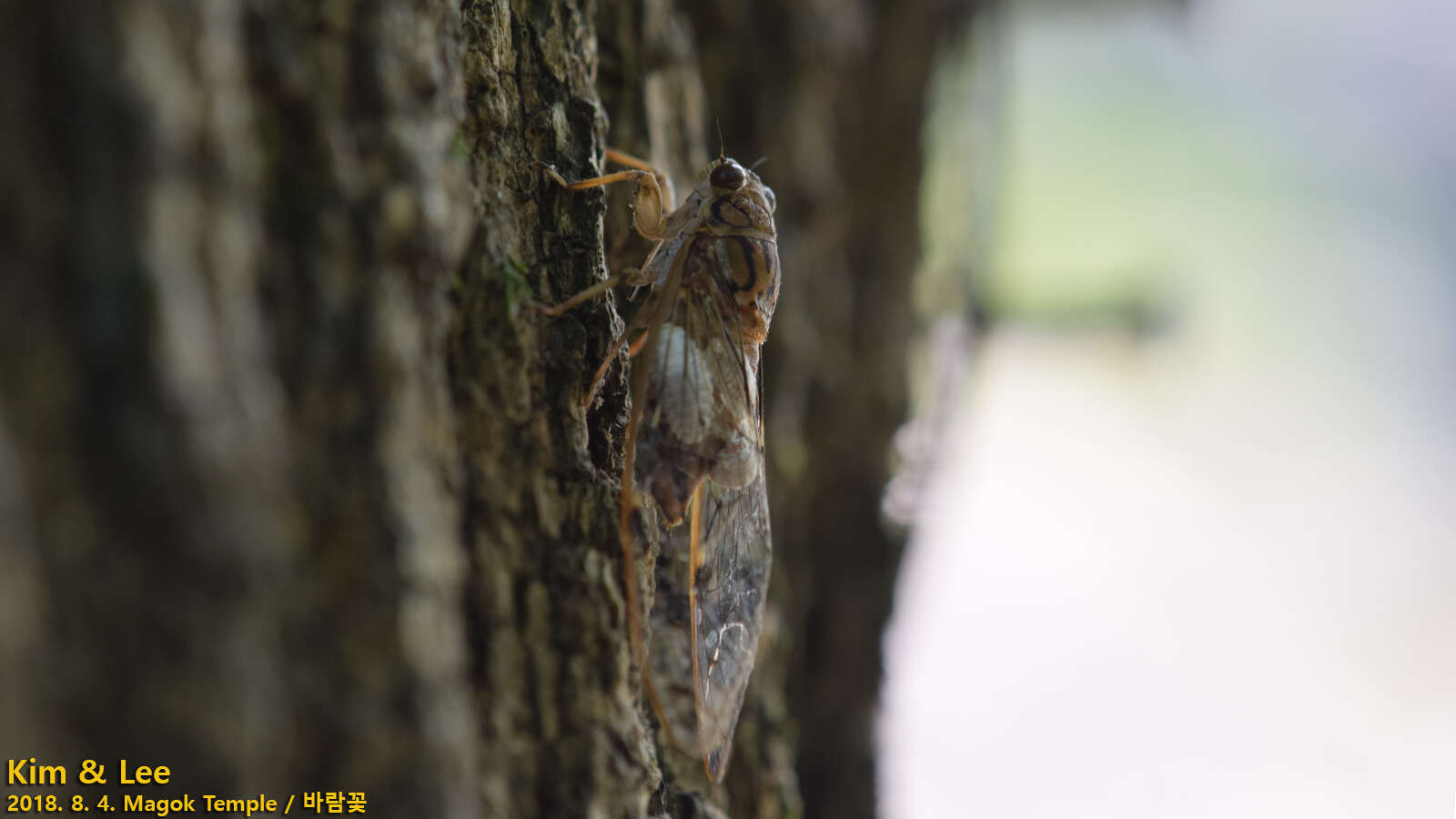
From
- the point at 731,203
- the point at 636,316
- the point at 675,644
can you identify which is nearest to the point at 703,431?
the point at 636,316

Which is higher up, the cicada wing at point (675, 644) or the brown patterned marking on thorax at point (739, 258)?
the brown patterned marking on thorax at point (739, 258)

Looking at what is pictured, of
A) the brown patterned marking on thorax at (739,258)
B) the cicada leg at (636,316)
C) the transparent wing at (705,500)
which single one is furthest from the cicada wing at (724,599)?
the brown patterned marking on thorax at (739,258)

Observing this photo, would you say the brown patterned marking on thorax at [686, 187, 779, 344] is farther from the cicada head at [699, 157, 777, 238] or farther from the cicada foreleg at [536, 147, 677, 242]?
the cicada foreleg at [536, 147, 677, 242]

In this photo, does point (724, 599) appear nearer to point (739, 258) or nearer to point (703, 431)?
point (703, 431)

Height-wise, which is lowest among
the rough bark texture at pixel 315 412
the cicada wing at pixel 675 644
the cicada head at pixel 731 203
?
the cicada wing at pixel 675 644

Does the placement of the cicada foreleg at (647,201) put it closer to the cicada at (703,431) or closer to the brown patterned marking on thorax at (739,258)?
the cicada at (703,431)

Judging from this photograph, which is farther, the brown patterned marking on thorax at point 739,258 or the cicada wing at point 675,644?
Result: the brown patterned marking on thorax at point 739,258
